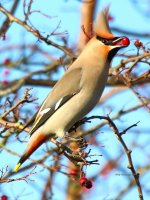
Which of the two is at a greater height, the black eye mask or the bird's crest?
the bird's crest

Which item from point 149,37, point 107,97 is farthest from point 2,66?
point 107,97

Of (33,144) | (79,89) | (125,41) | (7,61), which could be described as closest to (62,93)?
(79,89)

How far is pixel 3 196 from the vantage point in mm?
4180

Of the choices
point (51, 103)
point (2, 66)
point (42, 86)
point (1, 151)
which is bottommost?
point (1, 151)

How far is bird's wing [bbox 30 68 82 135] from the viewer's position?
14.5ft

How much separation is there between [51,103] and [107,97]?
13.0 feet

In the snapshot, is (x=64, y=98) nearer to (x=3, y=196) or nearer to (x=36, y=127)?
(x=36, y=127)

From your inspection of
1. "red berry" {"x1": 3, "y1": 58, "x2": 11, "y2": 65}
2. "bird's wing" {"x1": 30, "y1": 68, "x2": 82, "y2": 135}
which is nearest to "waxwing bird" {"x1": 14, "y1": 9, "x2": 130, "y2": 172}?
"bird's wing" {"x1": 30, "y1": 68, "x2": 82, "y2": 135}

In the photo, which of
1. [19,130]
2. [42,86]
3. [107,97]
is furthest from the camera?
[107,97]

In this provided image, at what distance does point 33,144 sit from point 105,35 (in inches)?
32.4

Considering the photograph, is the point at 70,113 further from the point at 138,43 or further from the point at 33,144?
the point at 138,43

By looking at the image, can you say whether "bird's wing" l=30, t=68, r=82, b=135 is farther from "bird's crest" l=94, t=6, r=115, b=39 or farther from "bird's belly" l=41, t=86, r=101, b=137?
"bird's crest" l=94, t=6, r=115, b=39

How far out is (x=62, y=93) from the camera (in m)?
4.44

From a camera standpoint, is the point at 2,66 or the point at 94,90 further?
the point at 2,66
